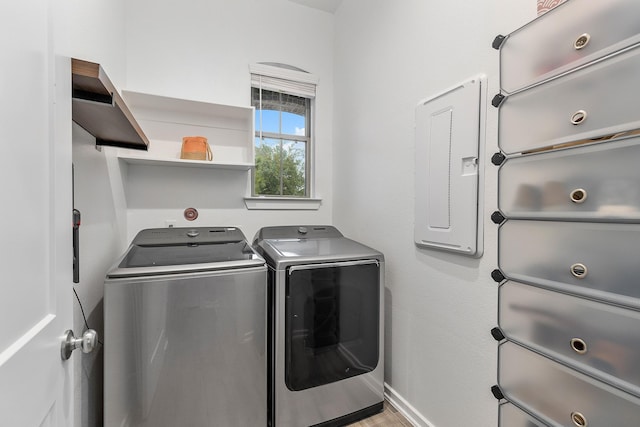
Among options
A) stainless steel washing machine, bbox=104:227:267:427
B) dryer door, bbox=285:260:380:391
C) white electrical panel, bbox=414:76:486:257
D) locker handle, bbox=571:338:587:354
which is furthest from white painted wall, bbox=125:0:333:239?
locker handle, bbox=571:338:587:354

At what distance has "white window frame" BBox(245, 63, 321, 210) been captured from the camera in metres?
2.45

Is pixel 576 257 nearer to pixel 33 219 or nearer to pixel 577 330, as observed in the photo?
pixel 577 330

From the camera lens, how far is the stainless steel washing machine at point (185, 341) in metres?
1.25

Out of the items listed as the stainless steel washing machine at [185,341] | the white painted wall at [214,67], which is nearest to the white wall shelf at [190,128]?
the white painted wall at [214,67]

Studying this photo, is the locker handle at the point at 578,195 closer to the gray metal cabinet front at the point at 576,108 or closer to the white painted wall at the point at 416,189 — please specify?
the gray metal cabinet front at the point at 576,108

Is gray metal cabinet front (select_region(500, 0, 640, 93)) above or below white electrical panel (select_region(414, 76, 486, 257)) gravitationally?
above

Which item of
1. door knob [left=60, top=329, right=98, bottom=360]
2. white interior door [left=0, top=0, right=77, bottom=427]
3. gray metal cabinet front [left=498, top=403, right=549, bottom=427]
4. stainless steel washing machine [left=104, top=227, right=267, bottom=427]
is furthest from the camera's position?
stainless steel washing machine [left=104, top=227, right=267, bottom=427]

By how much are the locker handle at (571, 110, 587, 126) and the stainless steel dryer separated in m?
1.13

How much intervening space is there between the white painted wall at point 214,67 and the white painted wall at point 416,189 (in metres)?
0.28

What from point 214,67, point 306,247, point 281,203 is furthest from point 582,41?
point 214,67

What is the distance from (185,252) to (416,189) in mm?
1409

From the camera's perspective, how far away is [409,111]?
5.76ft

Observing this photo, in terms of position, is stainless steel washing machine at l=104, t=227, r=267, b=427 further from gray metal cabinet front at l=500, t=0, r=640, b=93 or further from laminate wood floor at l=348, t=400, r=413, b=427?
gray metal cabinet front at l=500, t=0, r=640, b=93

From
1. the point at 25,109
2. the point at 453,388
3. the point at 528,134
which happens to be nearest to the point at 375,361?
the point at 453,388
